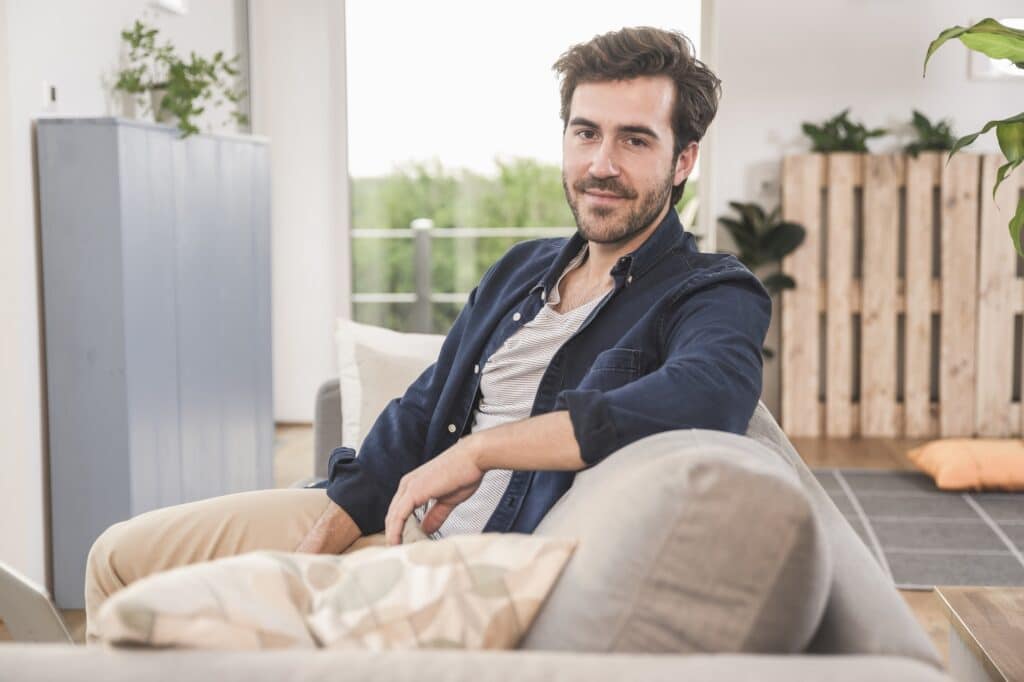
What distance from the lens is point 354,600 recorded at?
3.46 ft

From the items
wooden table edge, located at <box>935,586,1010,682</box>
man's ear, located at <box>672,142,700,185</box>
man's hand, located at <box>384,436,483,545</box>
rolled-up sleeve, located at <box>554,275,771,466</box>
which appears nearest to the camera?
rolled-up sleeve, located at <box>554,275,771,466</box>

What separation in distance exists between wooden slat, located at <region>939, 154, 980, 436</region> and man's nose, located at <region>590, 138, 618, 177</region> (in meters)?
4.17

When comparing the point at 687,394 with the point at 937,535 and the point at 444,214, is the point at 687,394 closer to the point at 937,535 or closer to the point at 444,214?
the point at 937,535

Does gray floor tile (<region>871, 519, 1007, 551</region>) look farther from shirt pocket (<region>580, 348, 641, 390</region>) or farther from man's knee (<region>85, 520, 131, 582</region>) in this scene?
man's knee (<region>85, 520, 131, 582</region>)

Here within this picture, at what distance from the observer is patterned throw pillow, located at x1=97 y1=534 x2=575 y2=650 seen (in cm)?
98

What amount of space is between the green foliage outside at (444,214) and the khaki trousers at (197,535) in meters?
4.38

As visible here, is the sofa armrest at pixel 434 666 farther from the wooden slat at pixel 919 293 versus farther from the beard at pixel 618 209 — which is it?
the wooden slat at pixel 919 293

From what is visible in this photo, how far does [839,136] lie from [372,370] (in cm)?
389

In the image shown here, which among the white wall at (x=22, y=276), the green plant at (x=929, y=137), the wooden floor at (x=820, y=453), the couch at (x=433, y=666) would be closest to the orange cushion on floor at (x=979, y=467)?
the wooden floor at (x=820, y=453)

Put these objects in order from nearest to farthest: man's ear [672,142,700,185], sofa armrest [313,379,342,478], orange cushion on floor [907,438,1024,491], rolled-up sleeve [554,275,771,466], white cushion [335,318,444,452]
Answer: rolled-up sleeve [554,275,771,466] < man's ear [672,142,700,185] < white cushion [335,318,444,452] < sofa armrest [313,379,342,478] < orange cushion on floor [907,438,1024,491]

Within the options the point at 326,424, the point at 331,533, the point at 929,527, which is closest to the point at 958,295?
the point at 929,527

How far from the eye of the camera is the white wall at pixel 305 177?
237 inches

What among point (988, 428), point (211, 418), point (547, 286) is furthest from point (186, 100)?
point (988, 428)

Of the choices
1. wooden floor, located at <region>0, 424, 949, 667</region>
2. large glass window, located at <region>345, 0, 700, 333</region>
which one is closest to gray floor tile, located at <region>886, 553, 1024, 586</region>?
wooden floor, located at <region>0, 424, 949, 667</region>
